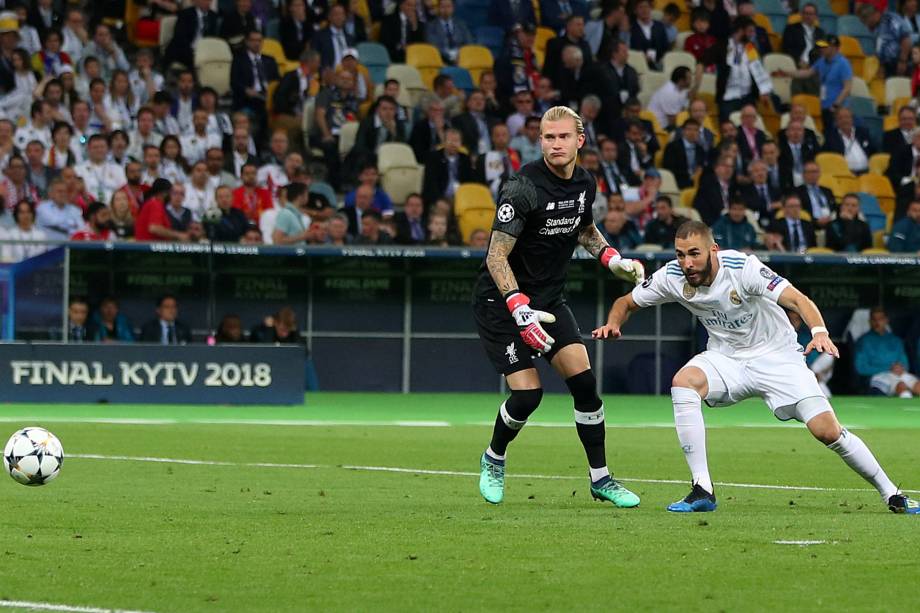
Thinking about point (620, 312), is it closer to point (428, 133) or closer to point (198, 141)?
point (198, 141)

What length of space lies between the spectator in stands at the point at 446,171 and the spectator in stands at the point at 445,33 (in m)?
3.56

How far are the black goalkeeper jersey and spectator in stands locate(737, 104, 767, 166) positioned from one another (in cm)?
1601

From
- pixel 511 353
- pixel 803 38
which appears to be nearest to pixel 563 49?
pixel 803 38

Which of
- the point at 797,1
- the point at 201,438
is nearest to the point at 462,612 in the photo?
the point at 201,438

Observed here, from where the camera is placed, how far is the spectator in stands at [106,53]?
77.9 feet

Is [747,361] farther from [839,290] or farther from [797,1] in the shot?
[797,1]

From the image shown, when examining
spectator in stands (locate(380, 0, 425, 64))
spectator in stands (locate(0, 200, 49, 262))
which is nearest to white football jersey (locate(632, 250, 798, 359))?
spectator in stands (locate(0, 200, 49, 262))

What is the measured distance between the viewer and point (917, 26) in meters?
31.1

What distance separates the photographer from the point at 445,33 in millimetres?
26781

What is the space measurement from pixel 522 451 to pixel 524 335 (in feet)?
17.2

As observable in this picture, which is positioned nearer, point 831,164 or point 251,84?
point 251,84

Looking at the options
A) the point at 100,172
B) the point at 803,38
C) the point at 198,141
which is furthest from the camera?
the point at 803,38

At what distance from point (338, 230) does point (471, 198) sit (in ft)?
6.79

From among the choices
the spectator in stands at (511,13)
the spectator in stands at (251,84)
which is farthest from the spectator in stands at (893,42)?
the spectator in stands at (251,84)
